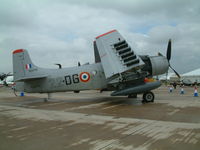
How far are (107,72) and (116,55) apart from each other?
1.24 metres

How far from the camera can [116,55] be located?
10875 millimetres

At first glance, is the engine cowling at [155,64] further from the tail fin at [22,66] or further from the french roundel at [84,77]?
the tail fin at [22,66]

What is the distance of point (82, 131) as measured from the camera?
17.4ft

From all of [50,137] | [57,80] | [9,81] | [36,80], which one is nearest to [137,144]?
[50,137]

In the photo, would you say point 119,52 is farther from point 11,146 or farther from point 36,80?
point 11,146

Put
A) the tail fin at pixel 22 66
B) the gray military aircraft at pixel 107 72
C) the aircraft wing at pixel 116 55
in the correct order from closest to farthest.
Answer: the aircraft wing at pixel 116 55, the gray military aircraft at pixel 107 72, the tail fin at pixel 22 66

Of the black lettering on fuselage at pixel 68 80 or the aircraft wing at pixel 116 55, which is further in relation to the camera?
the black lettering on fuselage at pixel 68 80

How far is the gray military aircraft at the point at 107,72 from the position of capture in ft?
35.5

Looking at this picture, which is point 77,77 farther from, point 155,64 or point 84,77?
point 155,64

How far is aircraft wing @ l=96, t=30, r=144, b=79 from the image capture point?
1064cm

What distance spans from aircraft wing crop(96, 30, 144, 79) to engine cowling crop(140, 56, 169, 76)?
1252 mm

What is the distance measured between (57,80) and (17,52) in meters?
3.78

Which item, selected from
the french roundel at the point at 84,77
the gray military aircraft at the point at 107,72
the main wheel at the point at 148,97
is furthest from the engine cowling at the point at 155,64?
the french roundel at the point at 84,77

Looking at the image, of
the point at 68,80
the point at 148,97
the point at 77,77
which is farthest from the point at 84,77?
the point at 148,97
